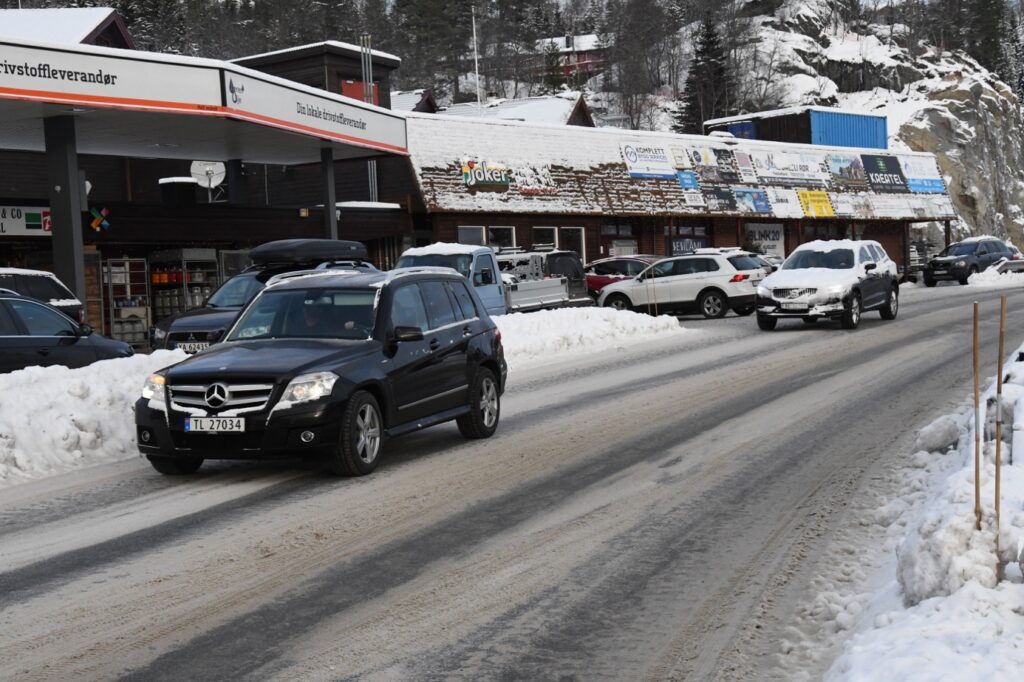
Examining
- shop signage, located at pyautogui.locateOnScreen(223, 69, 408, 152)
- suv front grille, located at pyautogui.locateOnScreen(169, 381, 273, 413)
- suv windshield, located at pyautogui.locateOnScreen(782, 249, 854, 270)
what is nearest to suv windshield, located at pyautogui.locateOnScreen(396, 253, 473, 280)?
shop signage, located at pyautogui.locateOnScreen(223, 69, 408, 152)

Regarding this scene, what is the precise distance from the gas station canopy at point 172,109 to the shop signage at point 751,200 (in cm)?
1968

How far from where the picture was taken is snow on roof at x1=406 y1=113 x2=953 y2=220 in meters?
35.8

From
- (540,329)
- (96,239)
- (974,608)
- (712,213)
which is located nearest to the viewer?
(974,608)

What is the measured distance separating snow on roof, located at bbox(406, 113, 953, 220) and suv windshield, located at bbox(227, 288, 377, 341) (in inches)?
959

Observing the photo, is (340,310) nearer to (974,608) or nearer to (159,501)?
(159,501)

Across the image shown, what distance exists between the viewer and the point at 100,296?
27656 millimetres

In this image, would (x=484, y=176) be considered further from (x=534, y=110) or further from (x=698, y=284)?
(x=534, y=110)

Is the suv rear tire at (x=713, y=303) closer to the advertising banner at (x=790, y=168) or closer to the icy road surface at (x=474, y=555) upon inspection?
the icy road surface at (x=474, y=555)

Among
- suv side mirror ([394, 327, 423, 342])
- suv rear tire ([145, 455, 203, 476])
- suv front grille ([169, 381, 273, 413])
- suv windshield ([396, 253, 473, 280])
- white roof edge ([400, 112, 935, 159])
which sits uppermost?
white roof edge ([400, 112, 935, 159])

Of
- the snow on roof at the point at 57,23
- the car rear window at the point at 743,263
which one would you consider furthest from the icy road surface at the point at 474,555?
the snow on roof at the point at 57,23

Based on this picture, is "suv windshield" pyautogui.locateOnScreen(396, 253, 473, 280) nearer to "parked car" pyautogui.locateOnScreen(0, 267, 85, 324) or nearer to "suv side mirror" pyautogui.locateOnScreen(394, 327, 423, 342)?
"parked car" pyautogui.locateOnScreen(0, 267, 85, 324)

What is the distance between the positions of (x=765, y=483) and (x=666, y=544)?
216 cm

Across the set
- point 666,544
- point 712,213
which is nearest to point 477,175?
point 712,213

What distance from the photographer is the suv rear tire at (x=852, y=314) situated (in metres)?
23.7
